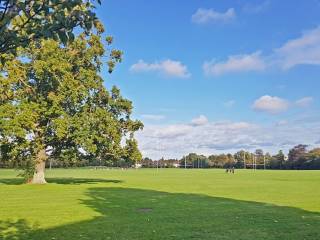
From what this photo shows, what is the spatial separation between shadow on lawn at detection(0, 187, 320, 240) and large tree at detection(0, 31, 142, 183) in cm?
2024

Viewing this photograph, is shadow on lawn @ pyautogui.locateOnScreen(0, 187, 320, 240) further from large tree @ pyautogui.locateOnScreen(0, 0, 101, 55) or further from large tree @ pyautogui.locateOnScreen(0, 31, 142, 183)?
large tree @ pyautogui.locateOnScreen(0, 31, 142, 183)

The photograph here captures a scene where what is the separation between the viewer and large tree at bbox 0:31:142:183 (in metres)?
39.3

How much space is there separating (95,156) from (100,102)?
5.16 meters

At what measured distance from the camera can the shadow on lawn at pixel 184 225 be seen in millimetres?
13062

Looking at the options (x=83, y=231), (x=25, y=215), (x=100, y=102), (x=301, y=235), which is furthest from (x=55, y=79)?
(x=301, y=235)

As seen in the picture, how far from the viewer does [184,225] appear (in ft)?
50.0

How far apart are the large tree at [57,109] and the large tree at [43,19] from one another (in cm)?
3413

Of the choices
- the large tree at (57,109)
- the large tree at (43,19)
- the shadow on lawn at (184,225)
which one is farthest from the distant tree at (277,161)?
the large tree at (43,19)

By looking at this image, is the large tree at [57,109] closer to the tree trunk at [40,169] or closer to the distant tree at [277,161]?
the tree trunk at [40,169]

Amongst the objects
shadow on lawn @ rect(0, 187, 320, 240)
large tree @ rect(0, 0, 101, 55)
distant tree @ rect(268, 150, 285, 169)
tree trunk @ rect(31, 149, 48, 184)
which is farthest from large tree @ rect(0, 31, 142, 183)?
distant tree @ rect(268, 150, 285, 169)

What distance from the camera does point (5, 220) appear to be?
16.4 metres

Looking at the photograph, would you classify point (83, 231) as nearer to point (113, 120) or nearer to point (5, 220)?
point (5, 220)

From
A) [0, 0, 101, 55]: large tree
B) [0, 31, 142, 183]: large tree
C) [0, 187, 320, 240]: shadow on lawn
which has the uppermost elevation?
[0, 31, 142, 183]: large tree

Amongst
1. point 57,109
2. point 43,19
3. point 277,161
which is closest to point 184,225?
point 43,19
